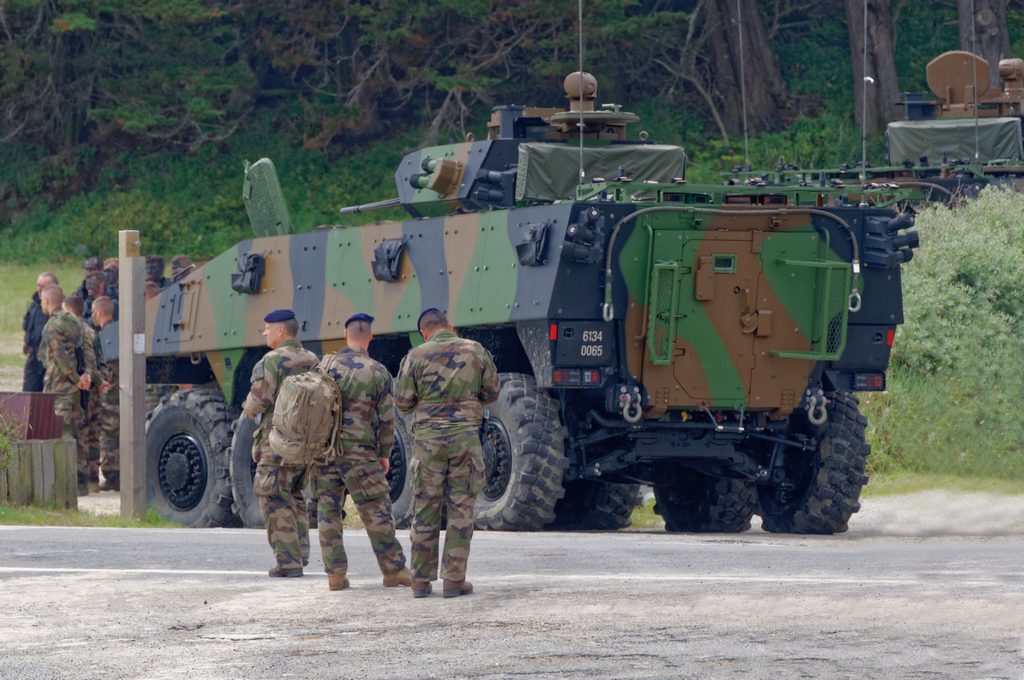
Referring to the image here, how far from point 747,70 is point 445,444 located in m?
25.2

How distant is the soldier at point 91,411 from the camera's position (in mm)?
15539

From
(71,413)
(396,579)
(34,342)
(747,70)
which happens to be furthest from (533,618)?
(747,70)

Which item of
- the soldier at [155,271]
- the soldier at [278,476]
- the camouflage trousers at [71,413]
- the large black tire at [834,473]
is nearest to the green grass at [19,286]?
the soldier at [155,271]

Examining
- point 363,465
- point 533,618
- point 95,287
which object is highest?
point 95,287

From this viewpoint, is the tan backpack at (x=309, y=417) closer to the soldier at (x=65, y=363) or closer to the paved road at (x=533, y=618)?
the paved road at (x=533, y=618)

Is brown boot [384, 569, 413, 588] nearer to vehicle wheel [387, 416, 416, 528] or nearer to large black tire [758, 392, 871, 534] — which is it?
vehicle wheel [387, 416, 416, 528]

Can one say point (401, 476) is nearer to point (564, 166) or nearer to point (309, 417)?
point (564, 166)

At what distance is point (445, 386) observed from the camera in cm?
784

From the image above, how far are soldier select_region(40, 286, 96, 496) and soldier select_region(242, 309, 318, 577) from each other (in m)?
6.91

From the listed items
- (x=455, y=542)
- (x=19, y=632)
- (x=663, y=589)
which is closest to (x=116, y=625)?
(x=19, y=632)

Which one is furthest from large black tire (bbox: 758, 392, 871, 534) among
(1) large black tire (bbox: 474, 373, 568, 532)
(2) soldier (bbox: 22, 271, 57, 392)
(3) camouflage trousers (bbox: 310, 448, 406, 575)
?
(2) soldier (bbox: 22, 271, 57, 392)

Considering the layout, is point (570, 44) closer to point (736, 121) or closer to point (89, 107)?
point (736, 121)

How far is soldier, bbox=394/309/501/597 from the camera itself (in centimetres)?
768

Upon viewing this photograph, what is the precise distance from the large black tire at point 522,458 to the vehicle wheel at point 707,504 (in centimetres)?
195
